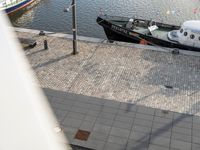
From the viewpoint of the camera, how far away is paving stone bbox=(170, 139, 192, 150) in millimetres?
9805

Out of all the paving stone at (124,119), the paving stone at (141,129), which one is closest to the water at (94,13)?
the paving stone at (124,119)

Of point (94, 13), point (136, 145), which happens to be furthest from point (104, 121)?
point (94, 13)

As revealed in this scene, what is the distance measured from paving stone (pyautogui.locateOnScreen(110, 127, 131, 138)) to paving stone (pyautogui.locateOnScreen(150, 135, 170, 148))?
86 centimetres

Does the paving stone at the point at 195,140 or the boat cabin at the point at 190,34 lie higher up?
the boat cabin at the point at 190,34

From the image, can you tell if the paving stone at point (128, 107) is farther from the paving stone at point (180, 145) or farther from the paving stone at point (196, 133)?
the paving stone at point (196, 133)

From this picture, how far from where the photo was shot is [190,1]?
30.5 meters

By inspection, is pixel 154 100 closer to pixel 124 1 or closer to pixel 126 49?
pixel 126 49

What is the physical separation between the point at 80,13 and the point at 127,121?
60.3 feet

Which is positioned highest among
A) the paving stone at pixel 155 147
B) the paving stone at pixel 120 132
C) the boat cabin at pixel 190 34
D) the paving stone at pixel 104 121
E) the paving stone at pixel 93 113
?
the boat cabin at pixel 190 34

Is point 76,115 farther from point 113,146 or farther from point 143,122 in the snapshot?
point 143,122

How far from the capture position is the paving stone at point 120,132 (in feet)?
33.7

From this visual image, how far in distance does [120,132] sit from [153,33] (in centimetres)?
1075

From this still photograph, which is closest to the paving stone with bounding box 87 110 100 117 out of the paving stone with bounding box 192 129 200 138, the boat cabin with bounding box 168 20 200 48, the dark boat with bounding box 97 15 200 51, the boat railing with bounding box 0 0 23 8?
the paving stone with bounding box 192 129 200 138

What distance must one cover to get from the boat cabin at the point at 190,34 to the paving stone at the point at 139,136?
9170 millimetres
